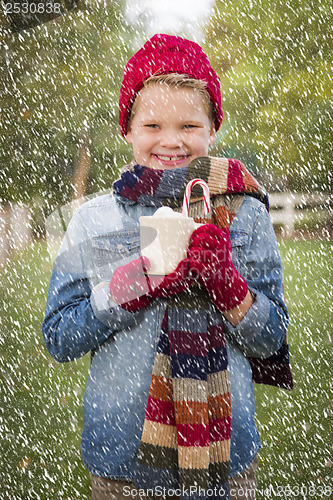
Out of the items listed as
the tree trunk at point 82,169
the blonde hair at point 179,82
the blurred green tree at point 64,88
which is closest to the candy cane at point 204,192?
the blonde hair at point 179,82

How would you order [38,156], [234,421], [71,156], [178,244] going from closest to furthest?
[178,244] → [234,421] → [38,156] → [71,156]

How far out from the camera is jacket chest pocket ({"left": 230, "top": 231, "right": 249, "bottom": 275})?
6.30ft

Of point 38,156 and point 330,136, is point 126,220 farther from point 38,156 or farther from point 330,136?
point 330,136

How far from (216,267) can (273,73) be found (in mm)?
8415

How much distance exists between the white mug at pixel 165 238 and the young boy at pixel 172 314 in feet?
0.11

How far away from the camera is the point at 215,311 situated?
1.86m

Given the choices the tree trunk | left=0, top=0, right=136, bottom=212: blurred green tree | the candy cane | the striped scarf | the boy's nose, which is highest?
left=0, top=0, right=136, bottom=212: blurred green tree

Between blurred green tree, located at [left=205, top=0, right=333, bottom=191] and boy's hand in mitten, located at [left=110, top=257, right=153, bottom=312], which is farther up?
blurred green tree, located at [left=205, top=0, right=333, bottom=191]

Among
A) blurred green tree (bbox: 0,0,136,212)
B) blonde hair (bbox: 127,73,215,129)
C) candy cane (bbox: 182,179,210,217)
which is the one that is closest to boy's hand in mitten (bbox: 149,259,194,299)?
candy cane (bbox: 182,179,210,217)

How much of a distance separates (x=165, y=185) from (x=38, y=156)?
8380 millimetres

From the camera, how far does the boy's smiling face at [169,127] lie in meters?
1.95

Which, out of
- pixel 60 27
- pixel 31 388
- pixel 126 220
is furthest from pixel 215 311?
pixel 60 27

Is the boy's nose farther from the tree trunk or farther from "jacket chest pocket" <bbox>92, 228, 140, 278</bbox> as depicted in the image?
the tree trunk

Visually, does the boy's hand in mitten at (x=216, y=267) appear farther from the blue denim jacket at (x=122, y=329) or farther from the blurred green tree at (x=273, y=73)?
the blurred green tree at (x=273, y=73)
